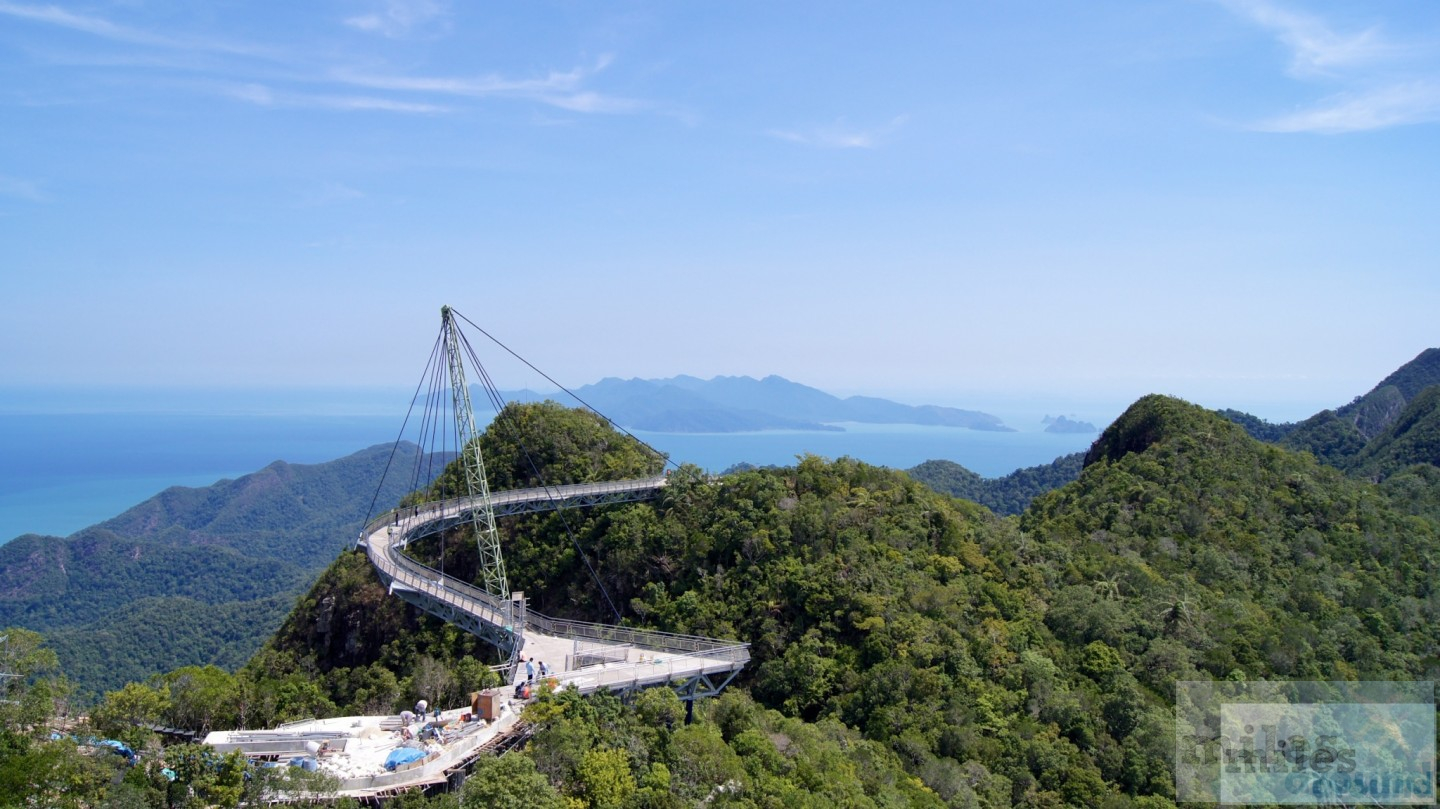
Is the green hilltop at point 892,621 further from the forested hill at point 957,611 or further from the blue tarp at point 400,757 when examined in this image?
the blue tarp at point 400,757

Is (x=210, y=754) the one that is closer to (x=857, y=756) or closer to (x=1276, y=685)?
(x=857, y=756)

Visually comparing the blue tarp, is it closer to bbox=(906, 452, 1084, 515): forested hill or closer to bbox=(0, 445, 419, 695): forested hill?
bbox=(0, 445, 419, 695): forested hill

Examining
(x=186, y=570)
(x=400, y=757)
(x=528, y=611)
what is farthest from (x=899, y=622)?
(x=186, y=570)

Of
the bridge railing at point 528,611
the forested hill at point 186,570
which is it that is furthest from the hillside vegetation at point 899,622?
the forested hill at point 186,570

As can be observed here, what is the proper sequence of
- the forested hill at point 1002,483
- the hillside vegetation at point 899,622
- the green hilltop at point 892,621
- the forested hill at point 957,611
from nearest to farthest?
the green hilltop at point 892,621, the hillside vegetation at point 899,622, the forested hill at point 957,611, the forested hill at point 1002,483

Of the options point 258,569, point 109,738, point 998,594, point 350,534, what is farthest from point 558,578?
point 350,534

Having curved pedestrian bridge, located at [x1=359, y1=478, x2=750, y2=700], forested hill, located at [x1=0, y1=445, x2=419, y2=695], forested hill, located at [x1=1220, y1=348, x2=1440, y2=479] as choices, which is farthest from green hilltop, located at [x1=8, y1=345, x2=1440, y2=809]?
forested hill, located at [x1=0, y1=445, x2=419, y2=695]
